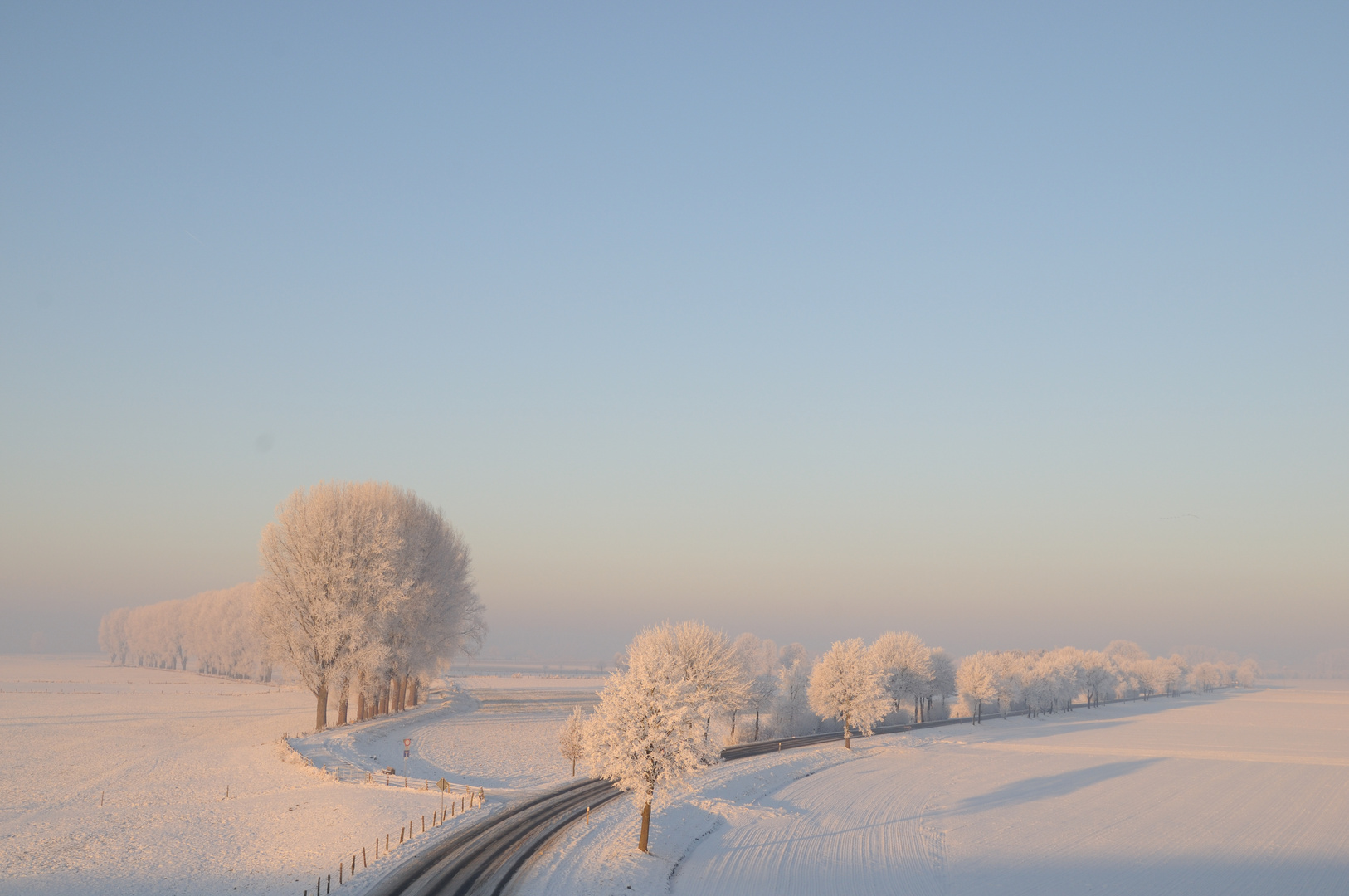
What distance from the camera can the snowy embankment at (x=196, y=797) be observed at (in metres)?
29.4


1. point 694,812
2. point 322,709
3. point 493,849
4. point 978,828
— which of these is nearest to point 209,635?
point 322,709

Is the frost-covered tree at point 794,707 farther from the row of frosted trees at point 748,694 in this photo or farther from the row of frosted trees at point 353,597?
the row of frosted trees at point 353,597

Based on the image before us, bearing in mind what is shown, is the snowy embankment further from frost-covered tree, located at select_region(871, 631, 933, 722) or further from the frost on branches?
frost-covered tree, located at select_region(871, 631, 933, 722)

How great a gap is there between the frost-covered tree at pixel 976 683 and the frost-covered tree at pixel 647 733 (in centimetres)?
9043

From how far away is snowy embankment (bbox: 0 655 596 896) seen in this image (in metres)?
29.4

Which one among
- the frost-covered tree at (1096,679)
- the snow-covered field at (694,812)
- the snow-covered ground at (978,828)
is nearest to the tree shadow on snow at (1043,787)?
the snow-covered ground at (978,828)

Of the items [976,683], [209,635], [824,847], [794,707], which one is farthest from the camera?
[209,635]

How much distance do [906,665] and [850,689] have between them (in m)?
33.8

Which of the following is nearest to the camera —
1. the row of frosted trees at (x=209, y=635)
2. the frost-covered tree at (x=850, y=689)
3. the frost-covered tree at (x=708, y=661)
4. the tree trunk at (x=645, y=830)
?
the tree trunk at (x=645, y=830)

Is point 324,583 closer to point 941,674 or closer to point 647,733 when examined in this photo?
point 647,733

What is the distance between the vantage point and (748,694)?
3297 inches

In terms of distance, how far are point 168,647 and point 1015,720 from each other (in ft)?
650

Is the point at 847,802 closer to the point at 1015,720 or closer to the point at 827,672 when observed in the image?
the point at 827,672

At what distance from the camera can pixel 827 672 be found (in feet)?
272
